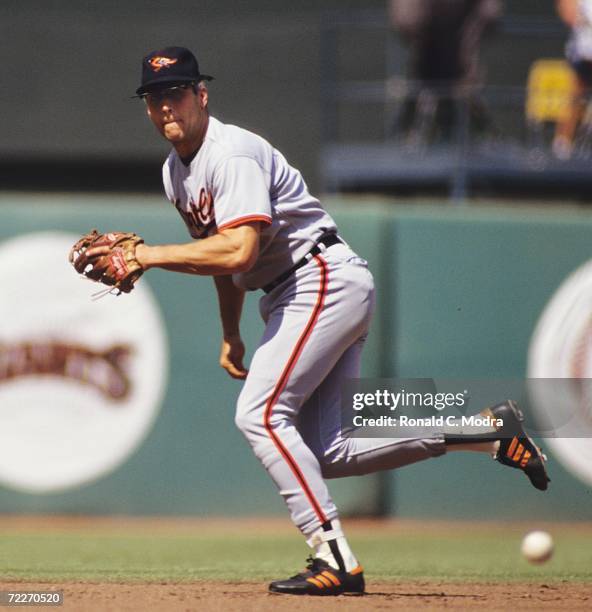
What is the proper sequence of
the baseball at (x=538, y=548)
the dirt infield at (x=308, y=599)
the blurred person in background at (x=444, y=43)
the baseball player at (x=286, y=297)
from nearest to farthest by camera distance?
the dirt infield at (x=308, y=599) < the baseball player at (x=286, y=297) < the baseball at (x=538, y=548) < the blurred person in background at (x=444, y=43)

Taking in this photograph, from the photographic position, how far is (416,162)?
9766 mm

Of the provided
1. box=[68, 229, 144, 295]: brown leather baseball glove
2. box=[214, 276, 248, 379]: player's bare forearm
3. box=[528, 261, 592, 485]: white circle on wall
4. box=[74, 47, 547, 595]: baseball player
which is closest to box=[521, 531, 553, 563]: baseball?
box=[74, 47, 547, 595]: baseball player

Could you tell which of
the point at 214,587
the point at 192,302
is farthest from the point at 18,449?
the point at 214,587

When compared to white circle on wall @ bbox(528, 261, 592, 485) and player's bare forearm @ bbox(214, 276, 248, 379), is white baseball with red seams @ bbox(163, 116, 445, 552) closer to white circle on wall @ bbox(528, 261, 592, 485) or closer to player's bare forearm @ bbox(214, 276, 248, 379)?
player's bare forearm @ bbox(214, 276, 248, 379)

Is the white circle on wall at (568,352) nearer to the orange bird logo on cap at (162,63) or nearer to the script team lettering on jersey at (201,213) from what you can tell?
the script team lettering on jersey at (201,213)

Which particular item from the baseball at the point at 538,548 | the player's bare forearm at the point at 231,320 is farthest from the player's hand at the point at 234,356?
the baseball at the point at 538,548

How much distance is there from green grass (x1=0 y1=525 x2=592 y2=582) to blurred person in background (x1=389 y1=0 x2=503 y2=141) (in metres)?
3.57

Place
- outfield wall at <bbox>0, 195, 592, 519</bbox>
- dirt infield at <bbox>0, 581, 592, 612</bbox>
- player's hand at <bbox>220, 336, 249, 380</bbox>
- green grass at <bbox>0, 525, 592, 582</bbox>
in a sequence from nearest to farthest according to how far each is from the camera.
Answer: dirt infield at <bbox>0, 581, 592, 612</bbox>
player's hand at <bbox>220, 336, 249, 380</bbox>
green grass at <bbox>0, 525, 592, 582</bbox>
outfield wall at <bbox>0, 195, 592, 519</bbox>

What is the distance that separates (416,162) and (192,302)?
258 cm

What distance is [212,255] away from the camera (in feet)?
13.9

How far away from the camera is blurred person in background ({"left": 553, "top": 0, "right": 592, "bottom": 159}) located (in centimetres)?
945

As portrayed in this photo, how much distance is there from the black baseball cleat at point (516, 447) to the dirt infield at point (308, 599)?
18.5 inches

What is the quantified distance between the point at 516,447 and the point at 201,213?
149cm

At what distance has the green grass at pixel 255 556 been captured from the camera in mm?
5375
